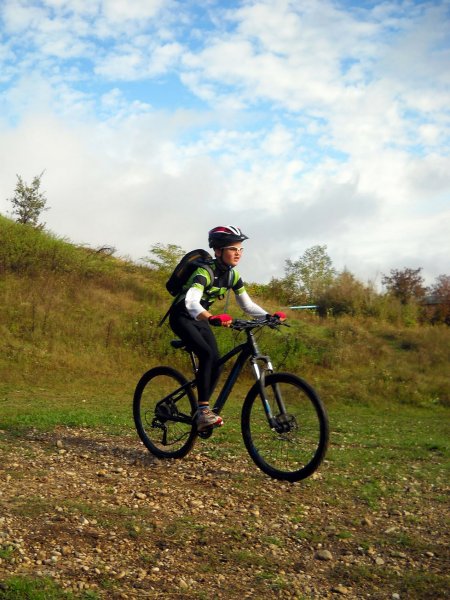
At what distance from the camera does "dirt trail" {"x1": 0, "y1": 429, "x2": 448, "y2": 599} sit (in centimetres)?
423

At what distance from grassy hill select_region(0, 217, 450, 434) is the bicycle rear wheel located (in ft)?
21.0

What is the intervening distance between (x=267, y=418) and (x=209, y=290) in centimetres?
144

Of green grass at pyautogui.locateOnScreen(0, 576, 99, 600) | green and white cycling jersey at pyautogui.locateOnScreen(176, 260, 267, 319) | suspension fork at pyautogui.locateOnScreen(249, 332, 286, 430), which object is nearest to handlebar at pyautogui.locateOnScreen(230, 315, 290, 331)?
suspension fork at pyautogui.locateOnScreen(249, 332, 286, 430)

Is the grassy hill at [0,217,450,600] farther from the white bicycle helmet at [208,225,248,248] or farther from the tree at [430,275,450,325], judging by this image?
the tree at [430,275,450,325]

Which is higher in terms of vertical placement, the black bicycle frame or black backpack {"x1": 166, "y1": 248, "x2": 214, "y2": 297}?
black backpack {"x1": 166, "y1": 248, "x2": 214, "y2": 297}

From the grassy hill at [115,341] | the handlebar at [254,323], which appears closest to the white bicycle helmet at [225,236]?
the handlebar at [254,323]

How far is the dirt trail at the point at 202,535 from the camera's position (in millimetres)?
4230

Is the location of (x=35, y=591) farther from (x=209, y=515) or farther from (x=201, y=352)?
(x=201, y=352)

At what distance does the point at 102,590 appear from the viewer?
3977 millimetres

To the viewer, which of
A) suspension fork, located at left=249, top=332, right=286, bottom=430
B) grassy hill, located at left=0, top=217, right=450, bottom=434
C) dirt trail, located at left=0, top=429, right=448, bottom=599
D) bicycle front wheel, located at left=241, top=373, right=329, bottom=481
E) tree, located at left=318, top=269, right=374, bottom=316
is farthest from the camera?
tree, located at left=318, top=269, right=374, bottom=316

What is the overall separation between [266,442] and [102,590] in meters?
2.84

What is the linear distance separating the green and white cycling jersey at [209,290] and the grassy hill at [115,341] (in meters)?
7.52

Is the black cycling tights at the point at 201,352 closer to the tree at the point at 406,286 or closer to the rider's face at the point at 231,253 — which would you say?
the rider's face at the point at 231,253

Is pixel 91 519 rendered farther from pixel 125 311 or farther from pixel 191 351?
pixel 125 311
